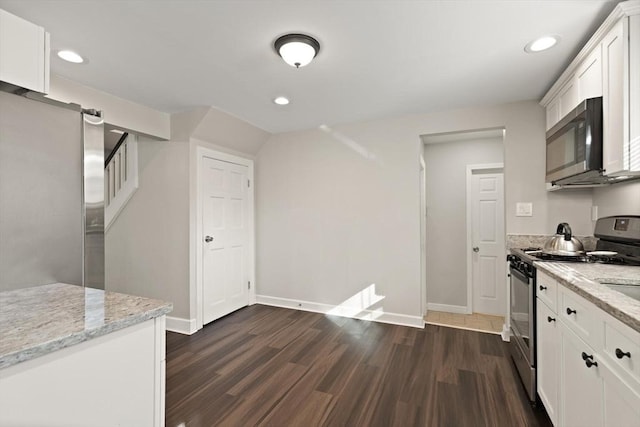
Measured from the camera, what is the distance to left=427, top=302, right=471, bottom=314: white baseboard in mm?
3986

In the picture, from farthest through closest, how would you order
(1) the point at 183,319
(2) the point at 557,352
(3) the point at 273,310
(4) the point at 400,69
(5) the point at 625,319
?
1. (3) the point at 273,310
2. (1) the point at 183,319
3. (4) the point at 400,69
4. (2) the point at 557,352
5. (5) the point at 625,319

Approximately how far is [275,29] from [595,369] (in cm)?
235

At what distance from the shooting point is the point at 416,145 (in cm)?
341

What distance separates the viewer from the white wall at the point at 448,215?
4.01 meters

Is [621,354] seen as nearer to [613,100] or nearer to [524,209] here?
[613,100]

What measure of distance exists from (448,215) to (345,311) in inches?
76.8

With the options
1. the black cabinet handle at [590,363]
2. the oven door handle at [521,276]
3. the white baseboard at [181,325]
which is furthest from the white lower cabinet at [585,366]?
the white baseboard at [181,325]

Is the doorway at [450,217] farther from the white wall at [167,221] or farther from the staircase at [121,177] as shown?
the staircase at [121,177]

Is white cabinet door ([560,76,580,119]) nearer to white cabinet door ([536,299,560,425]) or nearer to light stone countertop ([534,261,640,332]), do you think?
light stone countertop ([534,261,640,332])

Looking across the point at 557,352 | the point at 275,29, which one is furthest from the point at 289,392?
the point at 275,29

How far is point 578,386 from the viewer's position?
1.36 meters

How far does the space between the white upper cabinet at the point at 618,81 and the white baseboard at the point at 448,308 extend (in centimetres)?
269

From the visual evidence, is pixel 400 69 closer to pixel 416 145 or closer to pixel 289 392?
pixel 416 145

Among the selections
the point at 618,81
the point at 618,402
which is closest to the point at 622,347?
the point at 618,402
